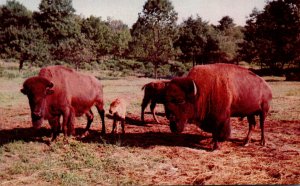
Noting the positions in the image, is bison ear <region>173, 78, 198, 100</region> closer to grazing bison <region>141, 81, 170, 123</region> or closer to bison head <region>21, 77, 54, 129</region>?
bison head <region>21, 77, 54, 129</region>

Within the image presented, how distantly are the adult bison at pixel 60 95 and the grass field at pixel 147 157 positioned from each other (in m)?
0.60

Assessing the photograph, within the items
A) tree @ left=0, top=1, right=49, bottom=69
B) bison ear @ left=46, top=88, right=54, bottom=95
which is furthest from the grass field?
tree @ left=0, top=1, right=49, bottom=69

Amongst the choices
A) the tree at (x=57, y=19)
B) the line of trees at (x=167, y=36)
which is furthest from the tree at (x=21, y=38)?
the tree at (x=57, y=19)

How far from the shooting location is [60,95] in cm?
743

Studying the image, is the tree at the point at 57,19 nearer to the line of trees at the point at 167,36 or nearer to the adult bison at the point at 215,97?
the line of trees at the point at 167,36

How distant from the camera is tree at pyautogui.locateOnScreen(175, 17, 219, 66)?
829 inches

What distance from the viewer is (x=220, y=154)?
22.4 ft

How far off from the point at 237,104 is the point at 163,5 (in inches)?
194

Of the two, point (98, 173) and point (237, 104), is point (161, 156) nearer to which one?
point (98, 173)

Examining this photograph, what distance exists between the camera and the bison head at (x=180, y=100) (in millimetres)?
6570

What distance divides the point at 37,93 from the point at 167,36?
1156 cm

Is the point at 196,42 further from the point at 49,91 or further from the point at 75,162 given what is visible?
the point at 75,162

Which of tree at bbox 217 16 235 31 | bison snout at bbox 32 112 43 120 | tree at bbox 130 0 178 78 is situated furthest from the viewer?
tree at bbox 130 0 178 78

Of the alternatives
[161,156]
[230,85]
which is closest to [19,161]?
[161,156]
